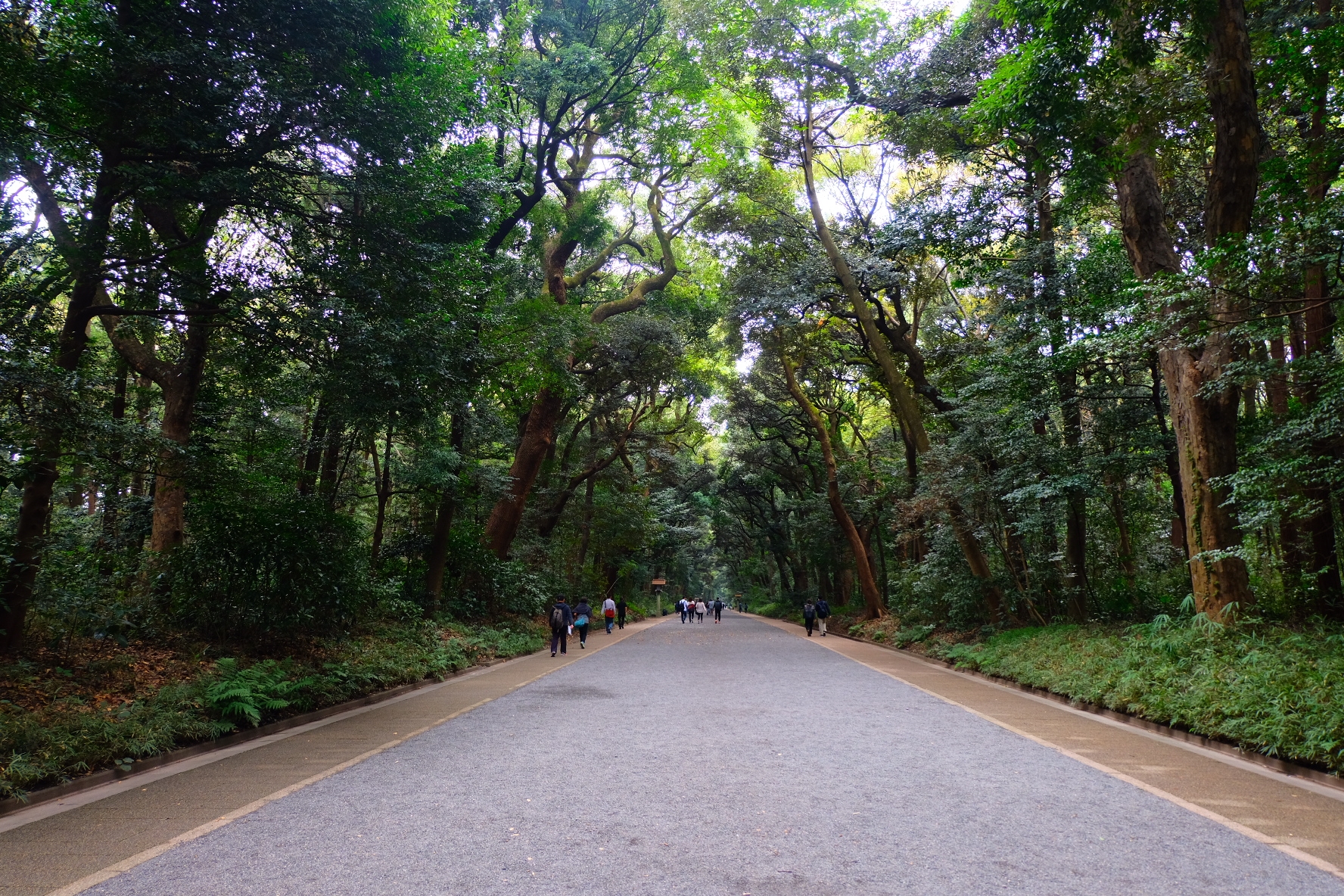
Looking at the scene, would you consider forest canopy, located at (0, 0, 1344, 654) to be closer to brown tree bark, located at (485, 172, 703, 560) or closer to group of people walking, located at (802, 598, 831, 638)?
brown tree bark, located at (485, 172, 703, 560)

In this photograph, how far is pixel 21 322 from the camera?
22.9 ft

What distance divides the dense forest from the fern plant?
1266 millimetres

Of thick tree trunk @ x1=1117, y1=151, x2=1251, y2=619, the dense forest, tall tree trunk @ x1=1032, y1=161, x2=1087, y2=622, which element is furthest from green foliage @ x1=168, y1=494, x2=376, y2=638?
tall tree trunk @ x1=1032, y1=161, x2=1087, y2=622

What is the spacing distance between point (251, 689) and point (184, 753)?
124 centimetres

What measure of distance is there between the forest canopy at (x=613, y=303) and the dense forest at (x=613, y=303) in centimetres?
8

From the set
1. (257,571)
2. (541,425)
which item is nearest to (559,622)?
(541,425)

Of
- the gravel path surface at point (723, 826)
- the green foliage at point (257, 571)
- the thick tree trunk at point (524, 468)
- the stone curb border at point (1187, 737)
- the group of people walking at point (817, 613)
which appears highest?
the thick tree trunk at point (524, 468)

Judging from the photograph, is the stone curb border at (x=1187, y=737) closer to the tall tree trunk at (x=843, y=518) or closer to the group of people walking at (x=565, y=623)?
the group of people walking at (x=565, y=623)

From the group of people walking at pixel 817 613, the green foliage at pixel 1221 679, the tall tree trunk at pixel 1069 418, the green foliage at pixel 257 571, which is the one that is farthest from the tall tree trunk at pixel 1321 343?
the group of people walking at pixel 817 613

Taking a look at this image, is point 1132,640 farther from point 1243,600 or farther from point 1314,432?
point 1314,432

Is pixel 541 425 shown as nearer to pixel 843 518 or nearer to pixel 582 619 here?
pixel 582 619

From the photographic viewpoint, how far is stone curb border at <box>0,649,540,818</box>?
494 centimetres

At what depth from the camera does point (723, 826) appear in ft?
13.6

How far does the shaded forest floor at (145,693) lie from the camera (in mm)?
5418
